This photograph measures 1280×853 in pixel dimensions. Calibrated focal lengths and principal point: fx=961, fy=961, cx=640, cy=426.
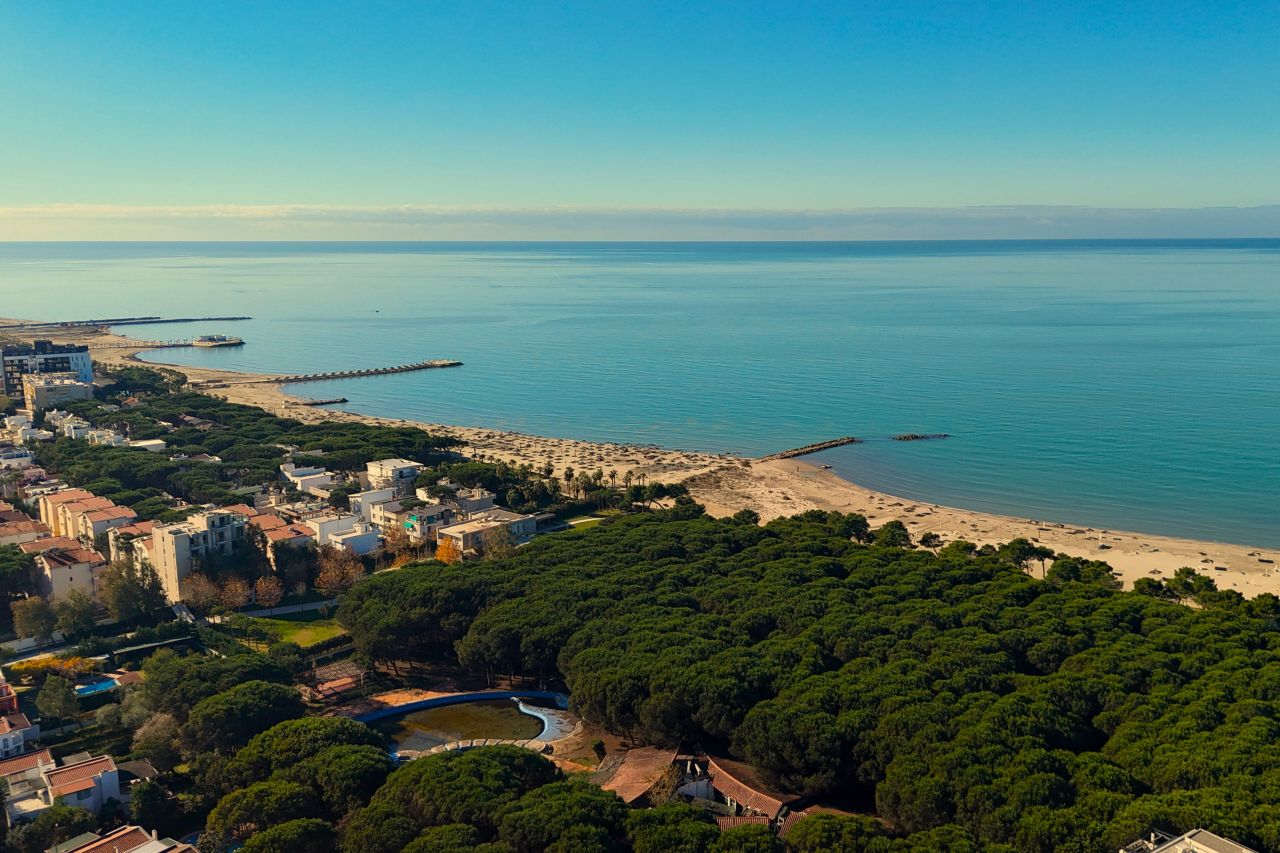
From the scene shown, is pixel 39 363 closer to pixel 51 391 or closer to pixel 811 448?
pixel 51 391

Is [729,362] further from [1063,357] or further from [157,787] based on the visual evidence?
[157,787]

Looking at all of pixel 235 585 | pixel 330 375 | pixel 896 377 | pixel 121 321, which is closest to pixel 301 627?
pixel 235 585

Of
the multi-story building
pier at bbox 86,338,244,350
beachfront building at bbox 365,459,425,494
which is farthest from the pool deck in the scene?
pier at bbox 86,338,244,350

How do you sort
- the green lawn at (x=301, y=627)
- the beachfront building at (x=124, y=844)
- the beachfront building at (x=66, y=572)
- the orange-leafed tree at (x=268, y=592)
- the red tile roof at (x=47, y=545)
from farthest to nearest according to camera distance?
the red tile roof at (x=47, y=545), the orange-leafed tree at (x=268, y=592), the beachfront building at (x=66, y=572), the green lawn at (x=301, y=627), the beachfront building at (x=124, y=844)

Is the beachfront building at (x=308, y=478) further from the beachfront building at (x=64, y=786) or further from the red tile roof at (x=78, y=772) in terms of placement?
the red tile roof at (x=78, y=772)

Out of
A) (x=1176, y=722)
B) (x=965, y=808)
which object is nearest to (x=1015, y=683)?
(x=1176, y=722)

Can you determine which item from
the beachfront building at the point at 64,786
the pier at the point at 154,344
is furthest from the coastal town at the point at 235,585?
the pier at the point at 154,344
